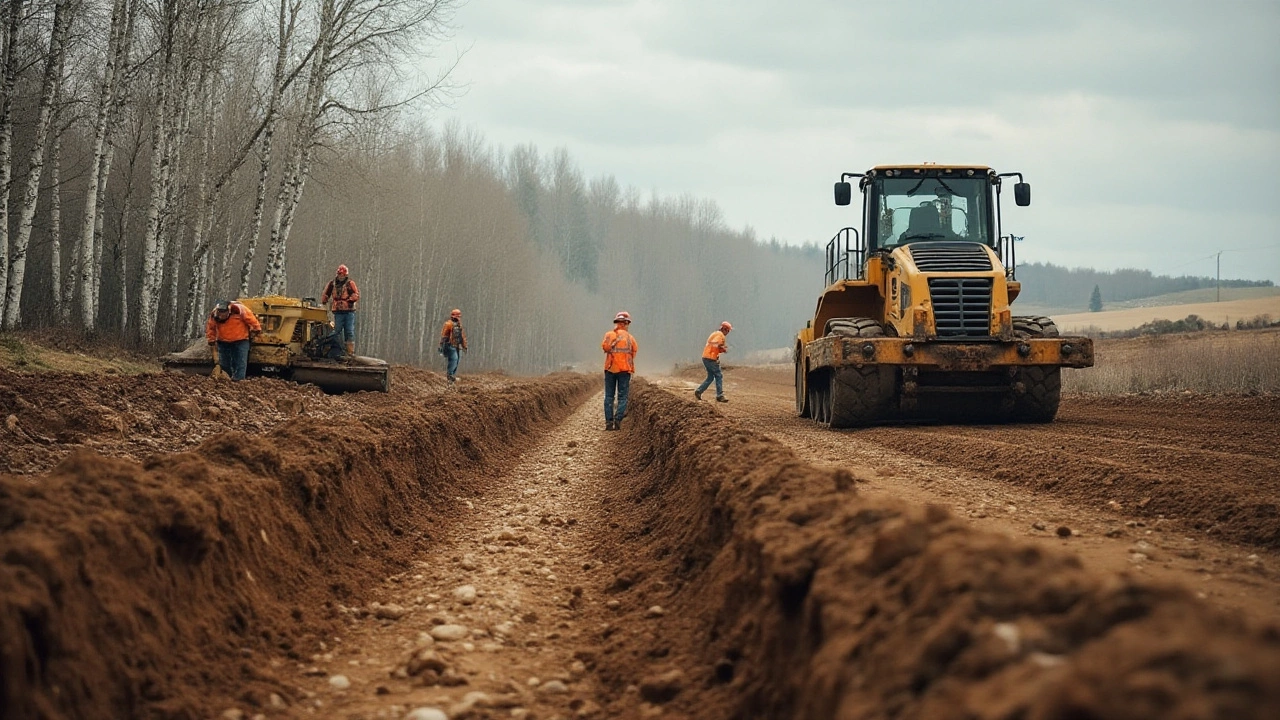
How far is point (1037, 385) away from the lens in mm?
13953

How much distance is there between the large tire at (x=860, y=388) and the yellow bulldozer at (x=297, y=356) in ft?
26.8

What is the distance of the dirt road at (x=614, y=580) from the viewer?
2389 millimetres

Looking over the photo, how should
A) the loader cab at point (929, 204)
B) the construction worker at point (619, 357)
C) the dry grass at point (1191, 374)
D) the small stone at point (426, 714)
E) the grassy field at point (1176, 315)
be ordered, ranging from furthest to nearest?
the grassy field at point (1176, 315) < the dry grass at point (1191, 374) < the construction worker at point (619, 357) < the loader cab at point (929, 204) < the small stone at point (426, 714)

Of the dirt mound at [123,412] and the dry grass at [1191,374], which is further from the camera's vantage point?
the dry grass at [1191,374]

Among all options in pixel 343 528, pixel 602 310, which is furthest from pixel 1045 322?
pixel 602 310

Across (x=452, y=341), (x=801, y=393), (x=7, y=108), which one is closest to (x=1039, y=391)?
(x=801, y=393)

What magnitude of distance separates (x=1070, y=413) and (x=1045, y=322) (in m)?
3.45

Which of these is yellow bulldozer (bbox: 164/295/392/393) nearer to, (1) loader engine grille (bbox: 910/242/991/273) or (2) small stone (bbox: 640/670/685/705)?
(1) loader engine grille (bbox: 910/242/991/273)

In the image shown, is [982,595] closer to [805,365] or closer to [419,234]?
[805,365]

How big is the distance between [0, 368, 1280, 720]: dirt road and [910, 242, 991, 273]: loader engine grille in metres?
3.96

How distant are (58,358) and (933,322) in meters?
13.3

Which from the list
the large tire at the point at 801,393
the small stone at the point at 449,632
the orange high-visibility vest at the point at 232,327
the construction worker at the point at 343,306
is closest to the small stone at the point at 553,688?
the small stone at the point at 449,632

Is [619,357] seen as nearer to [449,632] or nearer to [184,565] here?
[449,632]

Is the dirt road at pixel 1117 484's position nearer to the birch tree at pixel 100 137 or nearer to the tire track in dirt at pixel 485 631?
the tire track in dirt at pixel 485 631
